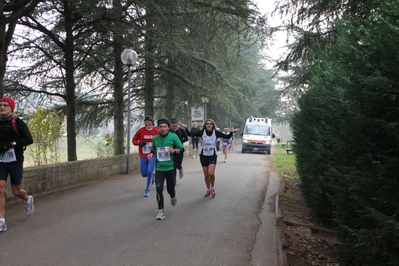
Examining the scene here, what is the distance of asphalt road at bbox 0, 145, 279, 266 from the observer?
4.72m

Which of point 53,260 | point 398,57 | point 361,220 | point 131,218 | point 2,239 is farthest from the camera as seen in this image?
point 131,218

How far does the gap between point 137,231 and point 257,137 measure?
24886mm

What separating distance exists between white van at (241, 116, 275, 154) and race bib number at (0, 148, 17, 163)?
25.1 m

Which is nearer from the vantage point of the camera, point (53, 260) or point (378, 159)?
point (378, 159)

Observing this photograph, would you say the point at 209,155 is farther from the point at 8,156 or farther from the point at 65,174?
the point at 8,156

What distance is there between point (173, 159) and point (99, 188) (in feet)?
12.6

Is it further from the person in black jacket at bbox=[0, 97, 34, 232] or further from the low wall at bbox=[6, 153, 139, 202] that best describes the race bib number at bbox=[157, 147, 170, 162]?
the low wall at bbox=[6, 153, 139, 202]

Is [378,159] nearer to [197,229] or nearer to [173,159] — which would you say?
[197,229]

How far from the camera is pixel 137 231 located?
5.95 meters

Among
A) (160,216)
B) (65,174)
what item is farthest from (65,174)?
(160,216)

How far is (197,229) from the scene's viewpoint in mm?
6199

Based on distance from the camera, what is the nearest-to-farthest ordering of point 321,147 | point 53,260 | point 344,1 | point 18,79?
point 53,260, point 321,147, point 344,1, point 18,79

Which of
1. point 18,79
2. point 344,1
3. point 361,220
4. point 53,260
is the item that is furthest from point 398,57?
point 18,79

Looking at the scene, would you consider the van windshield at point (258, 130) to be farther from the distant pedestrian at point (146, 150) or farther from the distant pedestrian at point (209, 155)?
the distant pedestrian at point (146, 150)
